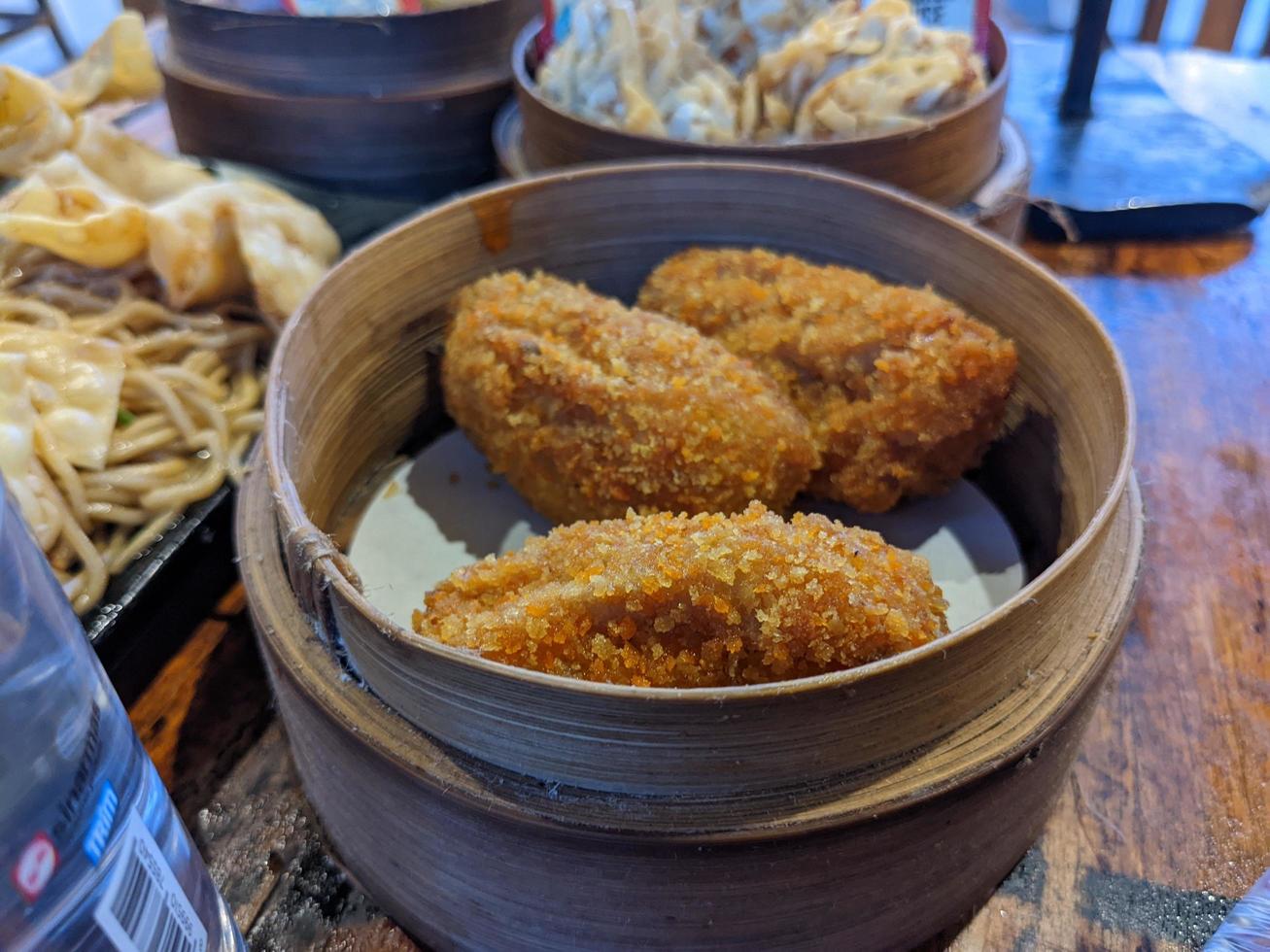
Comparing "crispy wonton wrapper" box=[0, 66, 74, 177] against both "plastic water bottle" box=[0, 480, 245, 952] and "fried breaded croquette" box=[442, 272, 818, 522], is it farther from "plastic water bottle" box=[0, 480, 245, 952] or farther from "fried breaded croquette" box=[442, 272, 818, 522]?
"plastic water bottle" box=[0, 480, 245, 952]

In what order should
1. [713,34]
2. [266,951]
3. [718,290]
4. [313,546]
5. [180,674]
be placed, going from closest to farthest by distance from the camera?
1. [313,546]
2. [266,951]
3. [180,674]
4. [718,290]
5. [713,34]

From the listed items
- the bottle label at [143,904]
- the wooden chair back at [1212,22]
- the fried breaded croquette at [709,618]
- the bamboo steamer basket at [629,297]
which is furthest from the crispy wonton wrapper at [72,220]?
the wooden chair back at [1212,22]

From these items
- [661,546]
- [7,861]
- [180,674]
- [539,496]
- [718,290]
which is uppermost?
[7,861]

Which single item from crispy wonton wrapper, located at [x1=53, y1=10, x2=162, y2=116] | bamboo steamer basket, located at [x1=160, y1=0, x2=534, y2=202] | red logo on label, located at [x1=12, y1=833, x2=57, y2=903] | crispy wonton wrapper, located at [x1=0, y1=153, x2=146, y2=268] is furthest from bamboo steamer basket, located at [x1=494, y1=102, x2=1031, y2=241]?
red logo on label, located at [x1=12, y1=833, x2=57, y2=903]

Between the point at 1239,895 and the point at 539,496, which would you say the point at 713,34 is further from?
the point at 1239,895

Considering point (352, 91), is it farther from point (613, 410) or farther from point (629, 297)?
point (613, 410)

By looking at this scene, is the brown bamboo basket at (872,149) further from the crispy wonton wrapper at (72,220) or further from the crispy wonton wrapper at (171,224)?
the crispy wonton wrapper at (72,220)

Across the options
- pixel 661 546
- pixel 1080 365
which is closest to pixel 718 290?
pixel 1080 365
